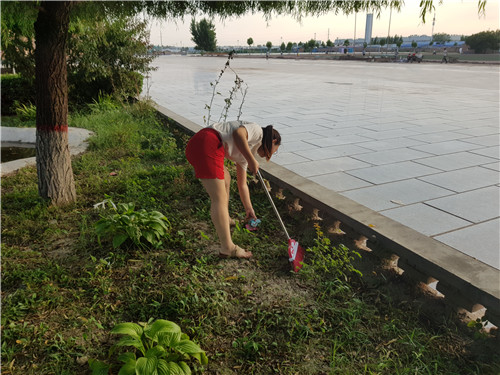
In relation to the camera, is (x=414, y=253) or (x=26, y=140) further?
(x=26, y=140)

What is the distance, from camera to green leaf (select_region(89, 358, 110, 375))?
200 cm

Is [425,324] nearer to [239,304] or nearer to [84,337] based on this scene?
[239,304]

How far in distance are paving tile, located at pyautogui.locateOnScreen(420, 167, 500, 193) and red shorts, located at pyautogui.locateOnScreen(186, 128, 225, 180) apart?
10.1 ft

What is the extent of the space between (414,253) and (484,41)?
2046 inches

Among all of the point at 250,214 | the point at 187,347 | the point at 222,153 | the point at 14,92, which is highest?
the point at 14,92

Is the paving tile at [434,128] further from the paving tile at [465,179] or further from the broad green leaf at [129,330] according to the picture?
the broad green leaf at [129,330]

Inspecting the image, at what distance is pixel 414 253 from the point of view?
2.81m

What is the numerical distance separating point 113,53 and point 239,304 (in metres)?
9.59

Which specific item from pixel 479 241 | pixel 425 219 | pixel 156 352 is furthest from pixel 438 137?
pixel 156 352

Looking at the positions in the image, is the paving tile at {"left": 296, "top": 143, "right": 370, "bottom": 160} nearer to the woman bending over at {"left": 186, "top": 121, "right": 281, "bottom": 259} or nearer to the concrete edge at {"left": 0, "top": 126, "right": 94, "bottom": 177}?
the woman bending over at {"left": 186, "top": 121, "right": 281, "bottom": 259}

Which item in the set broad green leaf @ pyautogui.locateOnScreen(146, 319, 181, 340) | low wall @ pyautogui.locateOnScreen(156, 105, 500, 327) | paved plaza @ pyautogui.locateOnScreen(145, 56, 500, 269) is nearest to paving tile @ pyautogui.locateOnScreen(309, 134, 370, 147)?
paved plaza @ pyautogui.locateOnScreen(145, 56, 500, 269)

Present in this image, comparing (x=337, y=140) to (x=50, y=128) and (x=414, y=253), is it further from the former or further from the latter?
(x=50, y=128)

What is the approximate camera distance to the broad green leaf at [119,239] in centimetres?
316

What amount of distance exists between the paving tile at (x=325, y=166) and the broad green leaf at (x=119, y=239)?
2613 mm
